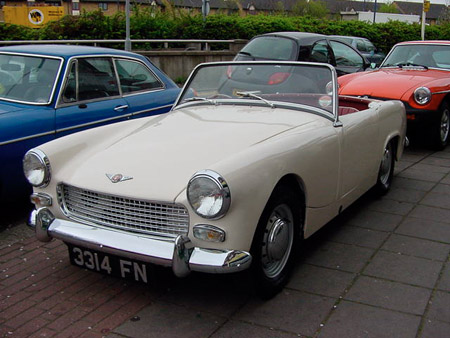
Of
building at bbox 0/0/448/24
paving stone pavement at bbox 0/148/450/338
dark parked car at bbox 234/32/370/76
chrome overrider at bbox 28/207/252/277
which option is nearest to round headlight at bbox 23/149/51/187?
chrome overrider at bbox 28/207/252/277

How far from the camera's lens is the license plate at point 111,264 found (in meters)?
3.12

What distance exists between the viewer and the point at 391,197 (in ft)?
18.4

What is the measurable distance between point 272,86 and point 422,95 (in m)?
3.62

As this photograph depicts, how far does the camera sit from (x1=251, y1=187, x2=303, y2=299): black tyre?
321 cm

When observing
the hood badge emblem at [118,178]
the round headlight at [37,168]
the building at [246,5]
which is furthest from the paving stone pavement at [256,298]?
the building at [246,5]

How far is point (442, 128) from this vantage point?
786cm

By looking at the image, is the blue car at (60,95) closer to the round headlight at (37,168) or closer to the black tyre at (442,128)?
the round headlight at (37,168)

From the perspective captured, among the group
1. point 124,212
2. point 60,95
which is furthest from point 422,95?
point 124,212

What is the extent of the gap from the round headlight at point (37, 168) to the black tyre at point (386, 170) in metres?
3.16

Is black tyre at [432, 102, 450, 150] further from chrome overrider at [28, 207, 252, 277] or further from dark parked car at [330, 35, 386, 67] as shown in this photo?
dark parked car at [330, 35, 386, 67]

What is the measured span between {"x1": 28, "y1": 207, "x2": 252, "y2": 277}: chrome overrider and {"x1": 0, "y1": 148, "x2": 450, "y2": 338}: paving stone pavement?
190 mm

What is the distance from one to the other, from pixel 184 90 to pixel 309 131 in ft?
4.73

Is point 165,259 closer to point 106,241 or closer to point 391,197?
point 106,241

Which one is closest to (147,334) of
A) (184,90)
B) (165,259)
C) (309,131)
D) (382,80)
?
(165,259)
